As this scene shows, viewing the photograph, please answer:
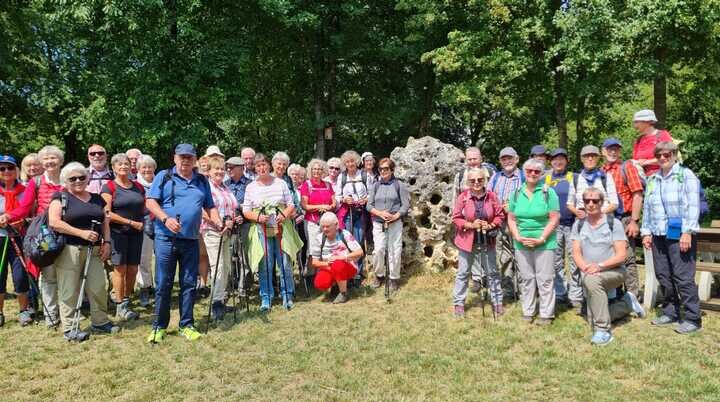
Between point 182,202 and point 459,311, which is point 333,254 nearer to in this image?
point 459,311

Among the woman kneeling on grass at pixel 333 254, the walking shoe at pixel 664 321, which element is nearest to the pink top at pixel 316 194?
the woman kneeling on grass at pixel 333 254

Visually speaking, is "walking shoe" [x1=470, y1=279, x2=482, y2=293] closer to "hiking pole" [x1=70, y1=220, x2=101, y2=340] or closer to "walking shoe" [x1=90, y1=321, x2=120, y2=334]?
"walking shoe" [x1=90, y1=321, x2=120, y2=334]

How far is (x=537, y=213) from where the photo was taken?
5852 millimetres

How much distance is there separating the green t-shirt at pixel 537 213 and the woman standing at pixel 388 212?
200 centimetres

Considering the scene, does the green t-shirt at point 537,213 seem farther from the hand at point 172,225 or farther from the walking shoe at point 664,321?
the hand at point 172,225

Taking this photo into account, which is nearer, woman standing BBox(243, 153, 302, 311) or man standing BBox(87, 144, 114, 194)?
man standing BBox(87, 144, 114, 194)

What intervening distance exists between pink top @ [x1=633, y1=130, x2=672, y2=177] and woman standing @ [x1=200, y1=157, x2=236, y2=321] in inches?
205

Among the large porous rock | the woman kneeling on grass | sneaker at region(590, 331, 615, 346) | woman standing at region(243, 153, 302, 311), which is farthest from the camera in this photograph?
the large porous rock

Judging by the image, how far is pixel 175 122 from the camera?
15.6 meters

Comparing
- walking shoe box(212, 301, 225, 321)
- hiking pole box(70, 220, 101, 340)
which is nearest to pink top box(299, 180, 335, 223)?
walking shoe box(212, 301, 225, 321)

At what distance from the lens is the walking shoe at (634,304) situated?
19.9ft

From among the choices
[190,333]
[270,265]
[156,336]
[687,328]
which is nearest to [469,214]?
A: [687,328]

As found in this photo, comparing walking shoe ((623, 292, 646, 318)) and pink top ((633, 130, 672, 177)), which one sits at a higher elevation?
pink top ((633, 130, 672, 177))

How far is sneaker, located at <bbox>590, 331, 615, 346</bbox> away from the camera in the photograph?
5.35 metres
